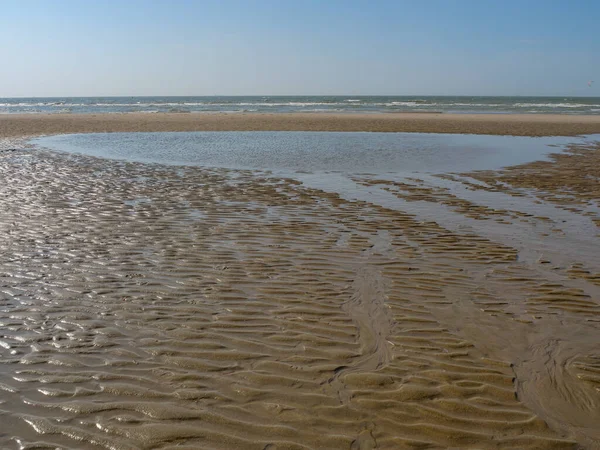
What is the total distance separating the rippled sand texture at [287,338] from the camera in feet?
10.6

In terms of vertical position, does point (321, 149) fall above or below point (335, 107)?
below

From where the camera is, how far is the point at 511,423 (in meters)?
3.32

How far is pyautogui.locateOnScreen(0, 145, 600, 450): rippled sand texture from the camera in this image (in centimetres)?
324

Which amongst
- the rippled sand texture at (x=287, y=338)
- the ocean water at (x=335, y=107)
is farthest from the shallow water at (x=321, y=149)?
the ocean water at (x=335, y=107)

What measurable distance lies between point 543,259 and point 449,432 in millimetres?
4140

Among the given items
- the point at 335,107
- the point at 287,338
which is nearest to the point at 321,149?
the point at 287,338

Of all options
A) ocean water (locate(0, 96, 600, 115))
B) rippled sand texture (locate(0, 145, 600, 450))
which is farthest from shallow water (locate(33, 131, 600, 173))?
ocean water (locate(0, 96, 600, 115))

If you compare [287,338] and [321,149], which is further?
[321,149]

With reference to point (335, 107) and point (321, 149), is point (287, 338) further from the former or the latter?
point (335, 107)

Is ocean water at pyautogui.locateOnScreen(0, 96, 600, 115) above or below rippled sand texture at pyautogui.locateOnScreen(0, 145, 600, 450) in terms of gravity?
above

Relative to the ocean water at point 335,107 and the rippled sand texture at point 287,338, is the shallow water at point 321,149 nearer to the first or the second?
the rippled sand texture at point 287,338

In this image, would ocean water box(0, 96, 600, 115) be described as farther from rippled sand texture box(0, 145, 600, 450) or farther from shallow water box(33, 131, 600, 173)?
rippled sand texture box(0, 145, 600, 450)

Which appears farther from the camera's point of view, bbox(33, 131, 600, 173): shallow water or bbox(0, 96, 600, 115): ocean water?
bbox(0, 96, 600, 115): ocean water

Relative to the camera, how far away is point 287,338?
444cm
